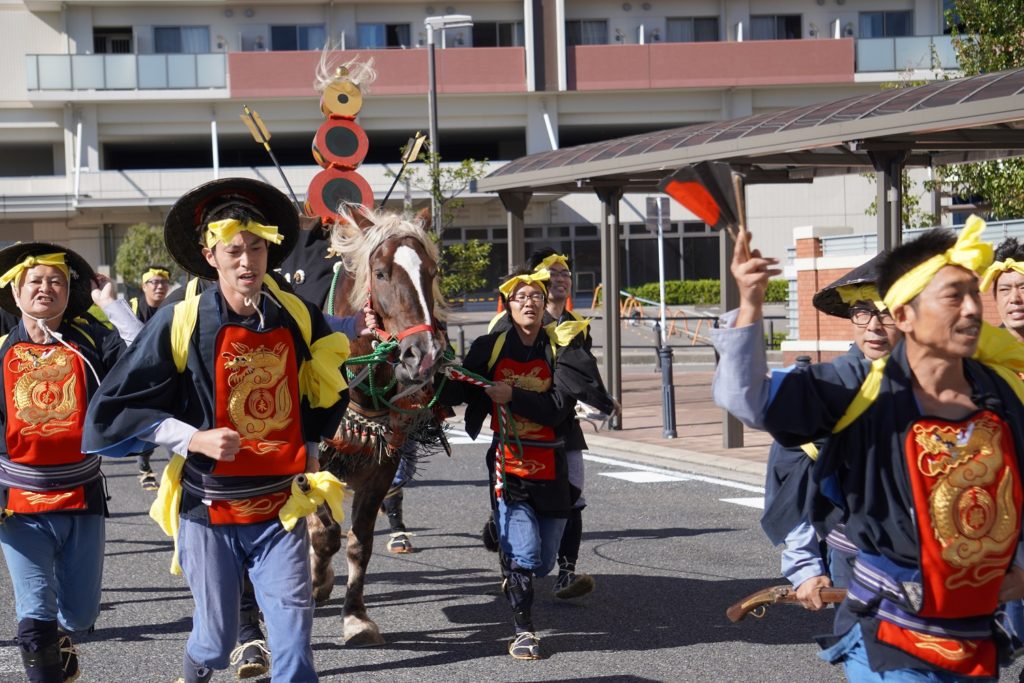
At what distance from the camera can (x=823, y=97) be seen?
142 ft

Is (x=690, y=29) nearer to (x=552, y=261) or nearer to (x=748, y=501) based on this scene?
(x=748, y=501)

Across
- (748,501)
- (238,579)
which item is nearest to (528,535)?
(238,579)

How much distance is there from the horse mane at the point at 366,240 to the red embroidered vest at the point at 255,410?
1897mm

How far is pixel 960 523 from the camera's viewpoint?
11.8 feet

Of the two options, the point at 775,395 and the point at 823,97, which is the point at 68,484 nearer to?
the point at 775,395

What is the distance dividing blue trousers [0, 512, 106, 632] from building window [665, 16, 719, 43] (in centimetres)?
4045

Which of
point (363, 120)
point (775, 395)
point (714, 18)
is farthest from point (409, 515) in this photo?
point (714, 18)

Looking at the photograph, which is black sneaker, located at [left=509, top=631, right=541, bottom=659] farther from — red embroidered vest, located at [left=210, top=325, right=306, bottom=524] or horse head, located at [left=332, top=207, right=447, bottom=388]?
red embroidered vest, located at [left=210, top=325, right=306, bottom=524]

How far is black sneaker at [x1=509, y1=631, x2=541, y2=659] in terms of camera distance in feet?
22.0

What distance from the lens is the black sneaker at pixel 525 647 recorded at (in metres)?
6.71

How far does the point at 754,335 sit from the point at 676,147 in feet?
35.2

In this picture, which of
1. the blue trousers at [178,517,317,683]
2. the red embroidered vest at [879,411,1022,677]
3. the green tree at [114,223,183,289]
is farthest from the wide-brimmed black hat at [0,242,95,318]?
the green tree at [114,223,183,289]

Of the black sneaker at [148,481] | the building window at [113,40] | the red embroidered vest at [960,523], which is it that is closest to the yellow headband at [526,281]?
the red embroidered vest at [960,523]

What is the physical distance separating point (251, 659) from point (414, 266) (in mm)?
2072
